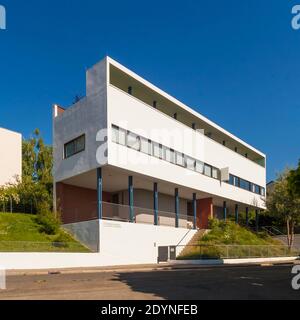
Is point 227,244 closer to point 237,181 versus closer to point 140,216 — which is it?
point 140,216

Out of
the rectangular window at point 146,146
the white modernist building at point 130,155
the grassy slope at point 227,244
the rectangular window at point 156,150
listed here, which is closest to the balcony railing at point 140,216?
the white modernist building at point 130,155

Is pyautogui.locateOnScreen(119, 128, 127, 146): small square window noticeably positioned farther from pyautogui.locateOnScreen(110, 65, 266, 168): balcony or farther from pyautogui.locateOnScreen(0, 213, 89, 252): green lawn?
pyautogui.locateOnScreen(0, 213, 89, 252): green lawn

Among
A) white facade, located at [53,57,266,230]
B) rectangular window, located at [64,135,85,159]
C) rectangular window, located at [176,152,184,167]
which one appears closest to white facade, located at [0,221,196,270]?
white facade, located at [53,57,266,230]

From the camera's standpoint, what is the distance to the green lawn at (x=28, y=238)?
23203mm

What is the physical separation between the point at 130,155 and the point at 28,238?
871 cm

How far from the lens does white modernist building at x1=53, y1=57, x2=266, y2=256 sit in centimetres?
2889

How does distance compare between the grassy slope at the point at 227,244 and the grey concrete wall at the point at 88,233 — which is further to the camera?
the grassy slope at the point at 227,244

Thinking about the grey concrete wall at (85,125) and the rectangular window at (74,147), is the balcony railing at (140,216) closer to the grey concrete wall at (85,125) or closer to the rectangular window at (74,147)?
the grey concrete wall at (85,125)

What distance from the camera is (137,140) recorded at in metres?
30.7

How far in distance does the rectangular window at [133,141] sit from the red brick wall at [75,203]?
599cm

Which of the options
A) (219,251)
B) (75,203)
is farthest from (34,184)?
(219,251)

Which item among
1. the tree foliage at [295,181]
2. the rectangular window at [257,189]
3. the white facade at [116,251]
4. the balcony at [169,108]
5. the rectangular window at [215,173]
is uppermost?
the balcony at [169,108]

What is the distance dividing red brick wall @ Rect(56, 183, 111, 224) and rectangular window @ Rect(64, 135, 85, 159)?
2600 millimetres
